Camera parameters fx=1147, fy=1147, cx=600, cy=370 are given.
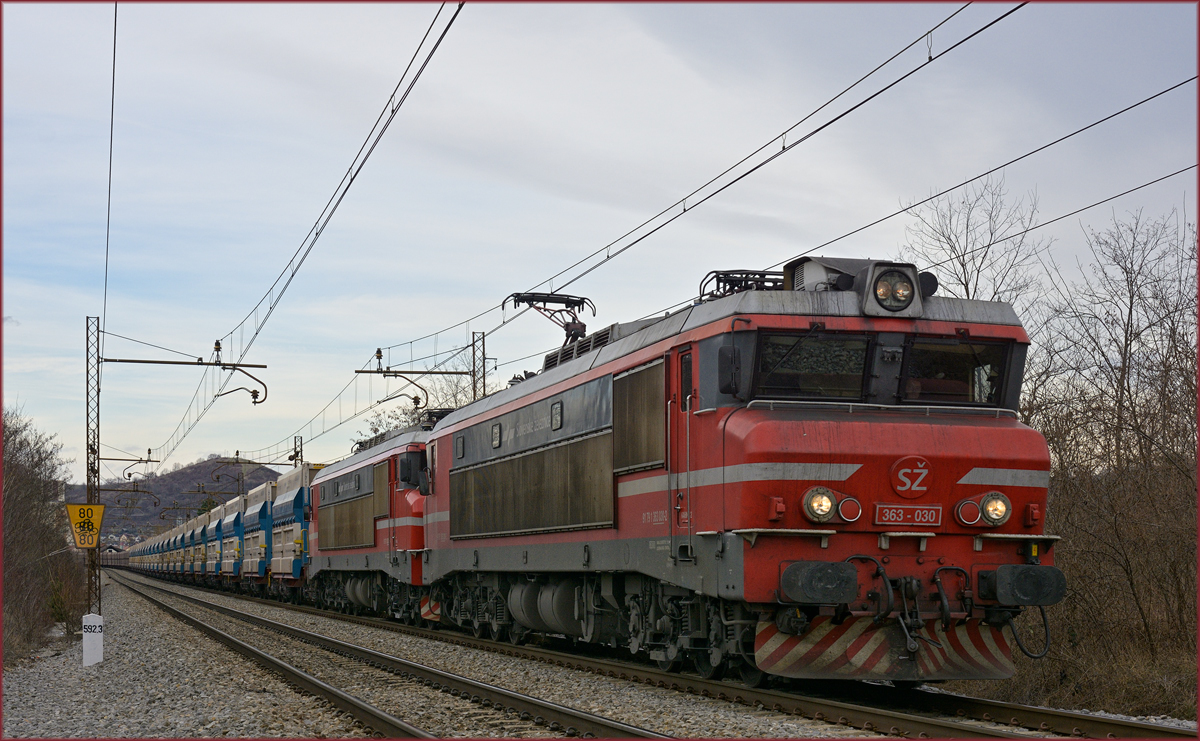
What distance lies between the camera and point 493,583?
19.6m

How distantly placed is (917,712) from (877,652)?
0.74 metres

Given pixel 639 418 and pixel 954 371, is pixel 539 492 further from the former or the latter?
pixel 954 371

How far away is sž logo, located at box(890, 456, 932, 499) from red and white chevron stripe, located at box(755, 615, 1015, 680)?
126 cm

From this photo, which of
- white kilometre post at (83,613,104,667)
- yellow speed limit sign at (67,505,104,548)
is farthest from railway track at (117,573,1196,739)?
yellow speed limit sign at (67,505,104,548)

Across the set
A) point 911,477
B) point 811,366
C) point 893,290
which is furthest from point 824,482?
point 893,290

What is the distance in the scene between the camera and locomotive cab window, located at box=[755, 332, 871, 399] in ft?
37.4

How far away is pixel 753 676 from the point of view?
12047 millimetres

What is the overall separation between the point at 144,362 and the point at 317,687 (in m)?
21.3

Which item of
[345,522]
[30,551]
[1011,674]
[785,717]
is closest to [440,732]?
[785,717]

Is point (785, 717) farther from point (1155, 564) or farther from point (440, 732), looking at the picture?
point (1155, 564)

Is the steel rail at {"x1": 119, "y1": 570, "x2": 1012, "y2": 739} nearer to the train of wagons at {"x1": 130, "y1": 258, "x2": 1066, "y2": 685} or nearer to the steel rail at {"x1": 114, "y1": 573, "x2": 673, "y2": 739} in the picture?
the train of wagons at {"x1": 130, "y1": 258, "x2": 1066, "y2": 685}

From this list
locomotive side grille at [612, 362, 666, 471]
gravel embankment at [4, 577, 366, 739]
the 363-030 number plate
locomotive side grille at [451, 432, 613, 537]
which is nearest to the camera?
the 363-030 number plate

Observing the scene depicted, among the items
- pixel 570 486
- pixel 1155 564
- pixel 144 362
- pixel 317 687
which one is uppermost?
pixel 144 362

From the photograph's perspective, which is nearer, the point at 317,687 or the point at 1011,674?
the point at 1011,674
